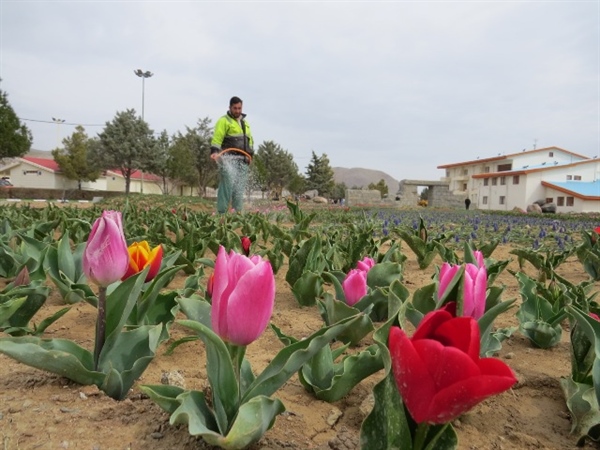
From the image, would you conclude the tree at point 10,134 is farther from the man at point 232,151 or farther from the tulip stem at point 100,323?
the tulip stem at point 100,323

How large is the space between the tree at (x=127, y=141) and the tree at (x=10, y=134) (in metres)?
9.49

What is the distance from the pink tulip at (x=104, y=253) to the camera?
4.13ft

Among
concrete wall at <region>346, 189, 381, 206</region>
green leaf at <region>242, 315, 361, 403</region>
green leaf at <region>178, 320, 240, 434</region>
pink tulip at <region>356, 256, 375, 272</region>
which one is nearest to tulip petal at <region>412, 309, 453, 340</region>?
green leaf at <region>242, 315, 361, 403</region>

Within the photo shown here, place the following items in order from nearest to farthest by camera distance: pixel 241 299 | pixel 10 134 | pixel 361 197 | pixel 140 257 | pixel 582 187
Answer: pixel 241 299 < pixel 140 257 < pixel 361 197 < pixel 10 134 < pixel 582 187

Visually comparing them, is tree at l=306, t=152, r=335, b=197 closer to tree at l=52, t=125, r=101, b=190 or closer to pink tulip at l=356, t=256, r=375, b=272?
tree at l=52, t=125, r=101, b=190

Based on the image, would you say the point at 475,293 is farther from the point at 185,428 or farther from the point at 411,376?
the point at 185,428

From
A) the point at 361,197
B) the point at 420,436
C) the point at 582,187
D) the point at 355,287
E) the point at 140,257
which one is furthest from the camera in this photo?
the point at 582,187

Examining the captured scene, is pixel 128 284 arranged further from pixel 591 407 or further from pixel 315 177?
pixel 315 177

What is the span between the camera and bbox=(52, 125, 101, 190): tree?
48.6m

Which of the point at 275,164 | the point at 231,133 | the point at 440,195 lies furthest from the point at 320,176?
the point at 231,133

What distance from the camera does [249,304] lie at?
0.93 metres

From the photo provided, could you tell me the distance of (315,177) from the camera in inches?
2729

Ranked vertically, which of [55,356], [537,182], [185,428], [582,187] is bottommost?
[185,428]

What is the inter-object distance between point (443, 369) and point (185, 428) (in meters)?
0.70
